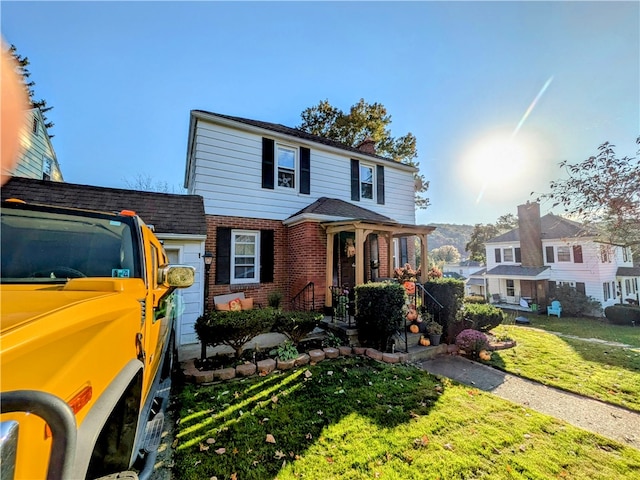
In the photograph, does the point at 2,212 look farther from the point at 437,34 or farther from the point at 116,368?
the point at 437,34

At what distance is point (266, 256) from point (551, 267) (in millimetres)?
28183

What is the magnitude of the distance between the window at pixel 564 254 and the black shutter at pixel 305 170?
26319 millimetres

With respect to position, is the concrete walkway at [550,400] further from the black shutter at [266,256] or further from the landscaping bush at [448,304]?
the black shutter at [266,256]

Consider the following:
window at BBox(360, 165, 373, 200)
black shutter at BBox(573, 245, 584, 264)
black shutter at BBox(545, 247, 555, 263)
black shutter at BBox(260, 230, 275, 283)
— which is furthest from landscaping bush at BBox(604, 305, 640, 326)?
black shutter at BBox(260, 230, 275, 283)

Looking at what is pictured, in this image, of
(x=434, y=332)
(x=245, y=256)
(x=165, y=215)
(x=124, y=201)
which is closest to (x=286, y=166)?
(x=245, y=256)

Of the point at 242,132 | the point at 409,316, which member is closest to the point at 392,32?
the point at 242,132

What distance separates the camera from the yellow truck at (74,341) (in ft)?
3.13

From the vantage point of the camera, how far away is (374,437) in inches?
139

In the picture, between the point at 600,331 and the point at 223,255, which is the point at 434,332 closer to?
the point at 223,255

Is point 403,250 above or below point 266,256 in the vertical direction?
above

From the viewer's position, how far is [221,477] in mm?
2854

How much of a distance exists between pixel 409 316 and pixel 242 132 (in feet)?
27.1

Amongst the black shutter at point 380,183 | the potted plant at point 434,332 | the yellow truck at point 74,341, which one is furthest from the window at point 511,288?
the yellow truck at point 74,341

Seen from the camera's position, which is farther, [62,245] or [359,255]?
[359,255]
